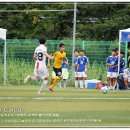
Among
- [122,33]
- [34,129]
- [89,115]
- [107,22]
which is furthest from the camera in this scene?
[107,22]

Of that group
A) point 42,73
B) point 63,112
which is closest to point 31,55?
point 42,73

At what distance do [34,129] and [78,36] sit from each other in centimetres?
1941

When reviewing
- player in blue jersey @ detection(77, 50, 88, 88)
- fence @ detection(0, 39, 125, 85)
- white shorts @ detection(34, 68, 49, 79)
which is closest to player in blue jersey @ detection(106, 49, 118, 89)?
A: player in blue jersey @ detection(77, 50, 88, 88)

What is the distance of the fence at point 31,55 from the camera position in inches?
963

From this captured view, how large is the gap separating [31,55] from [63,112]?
47.4 ft

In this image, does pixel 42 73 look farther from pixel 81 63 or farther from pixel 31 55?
pixel 31 55

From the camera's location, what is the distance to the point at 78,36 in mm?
28109

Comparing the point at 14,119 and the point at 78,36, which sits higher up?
the point at 78,36

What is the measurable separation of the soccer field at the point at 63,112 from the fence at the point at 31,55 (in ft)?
31.1

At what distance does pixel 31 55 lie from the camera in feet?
83.6

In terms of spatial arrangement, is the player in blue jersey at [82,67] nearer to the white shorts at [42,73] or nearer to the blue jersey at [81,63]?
the blue jersey at [81,63]

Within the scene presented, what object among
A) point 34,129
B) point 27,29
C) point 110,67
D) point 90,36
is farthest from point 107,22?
point 34,129

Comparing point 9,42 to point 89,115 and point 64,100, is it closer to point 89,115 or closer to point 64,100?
point 64,100

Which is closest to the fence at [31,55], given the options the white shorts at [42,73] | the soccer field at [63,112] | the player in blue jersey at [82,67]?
the player in blue jersey at [82,67]
